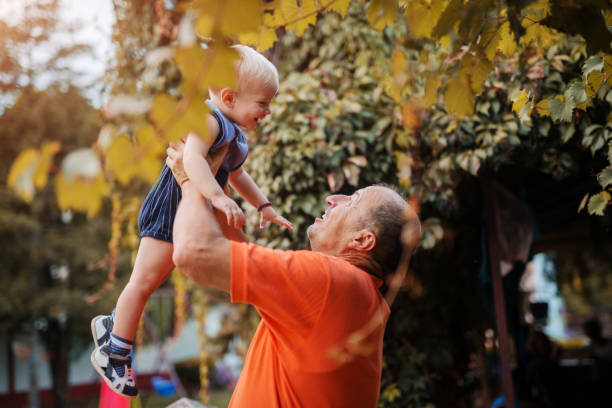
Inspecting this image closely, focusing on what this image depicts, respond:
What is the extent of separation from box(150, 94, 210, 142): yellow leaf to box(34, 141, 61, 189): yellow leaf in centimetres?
14

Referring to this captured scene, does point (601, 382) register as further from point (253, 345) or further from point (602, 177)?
point (253, 345)

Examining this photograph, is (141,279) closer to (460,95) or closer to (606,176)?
(460,95)

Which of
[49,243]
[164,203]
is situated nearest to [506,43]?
[164,203]

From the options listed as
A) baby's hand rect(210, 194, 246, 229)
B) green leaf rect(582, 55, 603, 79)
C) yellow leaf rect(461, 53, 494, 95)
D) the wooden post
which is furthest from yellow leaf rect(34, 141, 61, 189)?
the wooden post

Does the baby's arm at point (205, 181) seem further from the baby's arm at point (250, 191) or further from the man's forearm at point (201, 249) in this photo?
the baby's arm at point (250, 191)

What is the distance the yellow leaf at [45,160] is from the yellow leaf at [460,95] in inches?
41.6

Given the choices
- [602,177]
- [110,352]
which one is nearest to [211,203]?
[110,352]

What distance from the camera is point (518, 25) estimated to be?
3.76ft

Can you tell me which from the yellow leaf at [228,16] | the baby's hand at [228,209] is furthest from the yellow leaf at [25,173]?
the baby's hand at [228,209]

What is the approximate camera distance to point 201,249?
1173 mm

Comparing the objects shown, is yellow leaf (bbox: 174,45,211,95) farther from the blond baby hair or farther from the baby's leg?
the baby's leg

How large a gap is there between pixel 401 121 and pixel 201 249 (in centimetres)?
220

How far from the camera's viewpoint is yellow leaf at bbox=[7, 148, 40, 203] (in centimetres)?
70

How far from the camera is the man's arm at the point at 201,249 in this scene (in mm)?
1171
